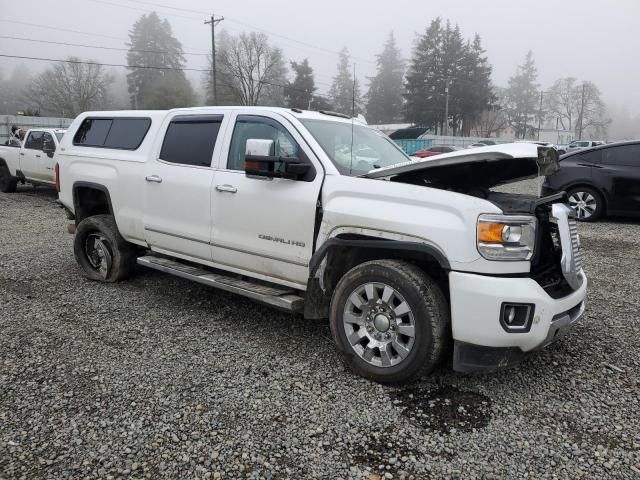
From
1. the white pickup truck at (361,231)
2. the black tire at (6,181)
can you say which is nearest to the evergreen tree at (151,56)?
the black tire at (6,181)

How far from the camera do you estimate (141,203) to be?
5082mm

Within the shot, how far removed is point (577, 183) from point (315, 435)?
28.5ft

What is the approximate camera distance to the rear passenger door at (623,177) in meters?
9.19

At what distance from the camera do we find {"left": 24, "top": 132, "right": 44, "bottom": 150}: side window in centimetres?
1348

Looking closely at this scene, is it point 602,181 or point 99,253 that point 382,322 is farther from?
point 602,181

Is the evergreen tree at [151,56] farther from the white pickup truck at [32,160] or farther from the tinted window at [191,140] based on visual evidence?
the tinted window at [191,140]

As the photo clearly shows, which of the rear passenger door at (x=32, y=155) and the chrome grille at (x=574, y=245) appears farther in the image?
the rear passenger door at (x=32, y=155)

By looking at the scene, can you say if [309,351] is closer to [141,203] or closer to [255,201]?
[255,201]

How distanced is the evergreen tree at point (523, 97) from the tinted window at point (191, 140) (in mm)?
→ 100548

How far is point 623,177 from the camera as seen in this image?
923 cm

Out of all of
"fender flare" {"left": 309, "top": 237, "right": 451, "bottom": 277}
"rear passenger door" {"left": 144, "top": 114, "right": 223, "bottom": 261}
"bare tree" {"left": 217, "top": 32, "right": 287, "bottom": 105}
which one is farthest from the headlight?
"bare tree" {"left": 217, "top": 32, "right": 287, "bottom": 105}

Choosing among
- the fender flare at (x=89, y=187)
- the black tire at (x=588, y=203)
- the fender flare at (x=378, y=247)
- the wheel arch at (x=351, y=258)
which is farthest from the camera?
the black tire at (x=588, y=203)

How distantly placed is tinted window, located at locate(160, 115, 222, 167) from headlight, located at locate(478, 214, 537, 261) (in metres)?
2.51

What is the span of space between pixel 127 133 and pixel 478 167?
3.65 m
